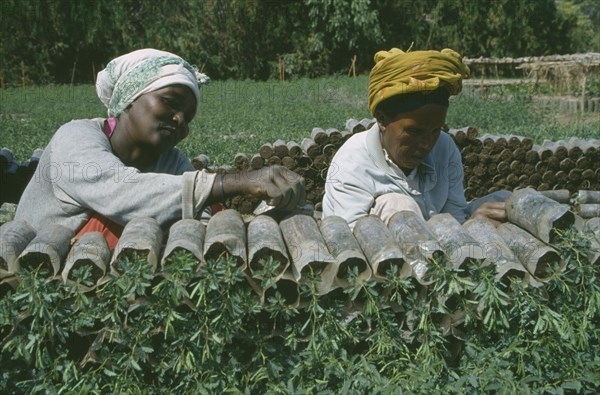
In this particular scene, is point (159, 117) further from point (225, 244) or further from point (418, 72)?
point (418, 72)

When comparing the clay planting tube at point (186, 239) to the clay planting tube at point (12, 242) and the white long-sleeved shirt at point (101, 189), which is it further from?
the clay planting tube at point (12, 242)

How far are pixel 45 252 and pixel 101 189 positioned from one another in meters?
0.38

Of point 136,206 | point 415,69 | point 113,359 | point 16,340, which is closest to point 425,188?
point 415,69

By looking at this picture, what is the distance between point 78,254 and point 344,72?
91.4 feet

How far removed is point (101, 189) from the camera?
7.54 ft

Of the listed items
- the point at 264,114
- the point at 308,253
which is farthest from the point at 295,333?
the point at 264,114

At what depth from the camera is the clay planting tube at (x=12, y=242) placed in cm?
198

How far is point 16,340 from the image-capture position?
75.5 inches

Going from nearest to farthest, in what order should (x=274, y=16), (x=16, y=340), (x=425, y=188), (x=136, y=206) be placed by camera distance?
(x=16, y=340) → (x=136, y=206) → (x=425, y=188) → (x=274, y=16)

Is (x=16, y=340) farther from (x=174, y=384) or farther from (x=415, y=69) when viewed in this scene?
(x=415, y=69)

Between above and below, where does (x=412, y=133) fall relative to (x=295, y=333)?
above

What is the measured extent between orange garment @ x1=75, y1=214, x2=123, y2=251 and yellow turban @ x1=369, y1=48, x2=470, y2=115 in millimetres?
1310

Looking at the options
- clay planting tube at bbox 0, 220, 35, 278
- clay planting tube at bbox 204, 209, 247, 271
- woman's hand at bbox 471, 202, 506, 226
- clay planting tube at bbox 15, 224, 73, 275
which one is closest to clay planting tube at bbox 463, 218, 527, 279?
woman's hand at bbox 471, 202, 506, 226

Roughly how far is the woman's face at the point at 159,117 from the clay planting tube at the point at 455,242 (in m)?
1.06
